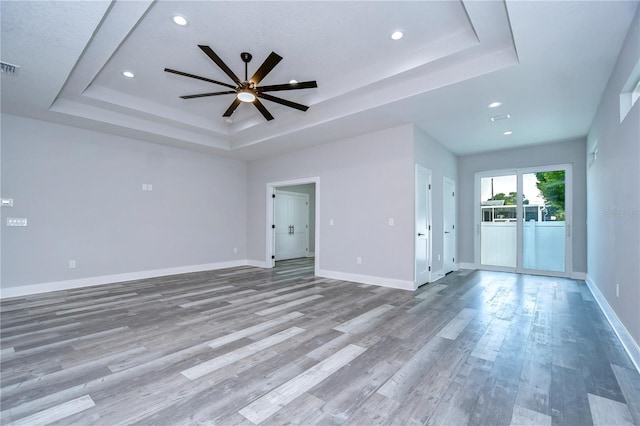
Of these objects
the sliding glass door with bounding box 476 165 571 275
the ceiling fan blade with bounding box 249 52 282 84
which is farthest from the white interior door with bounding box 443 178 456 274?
the ceiling fan blade with bounding box 249 52 282 84

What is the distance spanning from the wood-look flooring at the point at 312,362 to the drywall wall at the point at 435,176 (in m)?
1.62

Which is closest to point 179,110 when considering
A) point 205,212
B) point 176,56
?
point 176,56

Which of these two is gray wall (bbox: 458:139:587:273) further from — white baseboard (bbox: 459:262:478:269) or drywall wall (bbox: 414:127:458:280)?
drywall wall (bbox: 414:127:458:280)

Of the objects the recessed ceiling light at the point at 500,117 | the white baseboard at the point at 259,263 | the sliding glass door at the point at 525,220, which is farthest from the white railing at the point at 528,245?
the white baseboard at the point at 259,263

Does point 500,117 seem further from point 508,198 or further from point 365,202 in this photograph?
point 508,198

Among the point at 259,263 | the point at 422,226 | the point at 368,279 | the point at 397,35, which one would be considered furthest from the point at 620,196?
the point at 259,263

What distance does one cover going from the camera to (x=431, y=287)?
504 cm

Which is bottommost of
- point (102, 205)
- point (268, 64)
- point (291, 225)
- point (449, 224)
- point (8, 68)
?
point (291, 225)

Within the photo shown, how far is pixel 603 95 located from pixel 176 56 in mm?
5574

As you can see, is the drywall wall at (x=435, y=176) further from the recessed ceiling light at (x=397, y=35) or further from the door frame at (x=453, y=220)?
the recessed ceiling light at (x=397, y=35)

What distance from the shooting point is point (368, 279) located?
5344 millimetres

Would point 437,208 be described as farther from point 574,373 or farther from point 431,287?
point 574,373

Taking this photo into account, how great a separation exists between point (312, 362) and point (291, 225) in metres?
7.15

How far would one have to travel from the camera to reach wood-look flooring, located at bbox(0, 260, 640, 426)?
1.75 m
